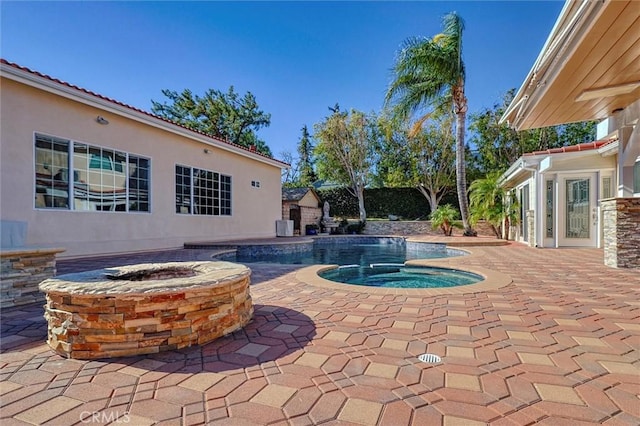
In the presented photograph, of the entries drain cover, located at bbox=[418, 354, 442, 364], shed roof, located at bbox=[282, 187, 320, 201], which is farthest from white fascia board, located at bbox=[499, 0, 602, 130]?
shed roof, located at bbox=[282, 187, 320, 201]

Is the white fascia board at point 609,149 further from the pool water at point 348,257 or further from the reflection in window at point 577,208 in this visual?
the pool water at point 348,257

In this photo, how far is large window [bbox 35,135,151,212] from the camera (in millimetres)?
8109

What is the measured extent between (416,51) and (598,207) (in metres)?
9.02

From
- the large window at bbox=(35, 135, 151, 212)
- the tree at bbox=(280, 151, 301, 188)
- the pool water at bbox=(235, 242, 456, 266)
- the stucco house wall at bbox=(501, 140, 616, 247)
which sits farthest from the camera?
the tree at bbox=(280, 151, 301, 188)

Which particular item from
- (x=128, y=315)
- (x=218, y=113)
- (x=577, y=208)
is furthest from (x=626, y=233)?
(x=218, y=113)

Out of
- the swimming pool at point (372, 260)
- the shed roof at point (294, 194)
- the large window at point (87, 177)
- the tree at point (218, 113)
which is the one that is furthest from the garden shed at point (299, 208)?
the tree at point (218, 113)

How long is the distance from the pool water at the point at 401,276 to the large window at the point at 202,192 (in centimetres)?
720

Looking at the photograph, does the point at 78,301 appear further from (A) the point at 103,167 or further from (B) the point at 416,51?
(B) the point at 416,51

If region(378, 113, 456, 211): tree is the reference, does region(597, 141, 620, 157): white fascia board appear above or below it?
below

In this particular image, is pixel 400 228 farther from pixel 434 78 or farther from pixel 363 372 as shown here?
pixel 363 372

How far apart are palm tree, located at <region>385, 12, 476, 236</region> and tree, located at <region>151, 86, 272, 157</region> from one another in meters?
19.0

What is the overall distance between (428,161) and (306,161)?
19231 mm

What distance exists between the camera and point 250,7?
1059cm

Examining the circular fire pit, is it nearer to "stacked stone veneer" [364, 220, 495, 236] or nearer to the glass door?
the glass door
